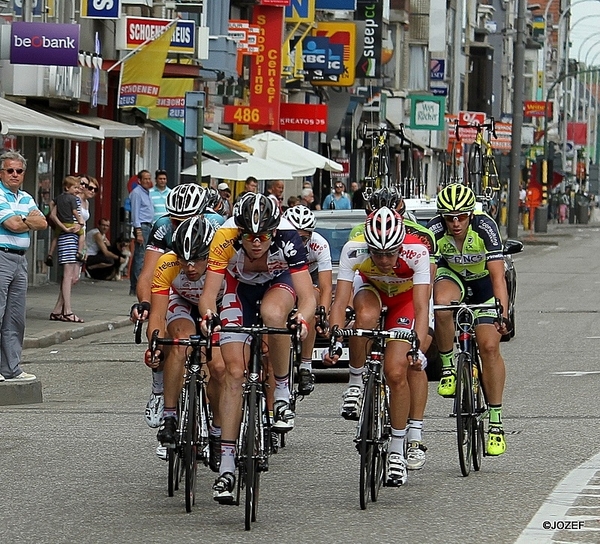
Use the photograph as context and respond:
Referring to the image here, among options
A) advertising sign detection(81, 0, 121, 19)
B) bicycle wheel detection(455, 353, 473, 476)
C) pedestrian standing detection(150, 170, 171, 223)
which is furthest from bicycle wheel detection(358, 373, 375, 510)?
advertising sign detection(81, 0, 121, 19)

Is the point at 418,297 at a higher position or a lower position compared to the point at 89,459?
higher

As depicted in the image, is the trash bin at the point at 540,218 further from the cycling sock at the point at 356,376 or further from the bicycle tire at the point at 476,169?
the cycling sock at the point at 356,376

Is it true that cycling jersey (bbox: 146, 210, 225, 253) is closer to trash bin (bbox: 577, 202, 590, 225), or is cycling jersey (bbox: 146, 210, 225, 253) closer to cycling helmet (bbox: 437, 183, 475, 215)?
cycling helmet (bbox: 437, 183, 475, 215)

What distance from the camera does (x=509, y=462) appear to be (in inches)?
428

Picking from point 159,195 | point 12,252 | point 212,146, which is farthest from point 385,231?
point 212,146

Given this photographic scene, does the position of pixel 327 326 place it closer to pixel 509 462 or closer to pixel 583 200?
pixel 509 462

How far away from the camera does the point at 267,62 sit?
4134 centimetres

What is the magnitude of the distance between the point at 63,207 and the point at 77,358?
417 centimetres

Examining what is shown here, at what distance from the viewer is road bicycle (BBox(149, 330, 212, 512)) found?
29.6 ft

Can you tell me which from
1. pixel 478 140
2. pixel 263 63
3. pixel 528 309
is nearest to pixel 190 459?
pixel 528 309

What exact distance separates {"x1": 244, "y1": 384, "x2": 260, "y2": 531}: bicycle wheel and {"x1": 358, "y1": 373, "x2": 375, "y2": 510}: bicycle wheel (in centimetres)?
68

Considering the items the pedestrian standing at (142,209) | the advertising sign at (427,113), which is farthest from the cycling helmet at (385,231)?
the advertising sign at (427,113)

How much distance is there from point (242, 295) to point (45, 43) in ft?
47.3

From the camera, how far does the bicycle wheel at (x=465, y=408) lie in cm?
1022
